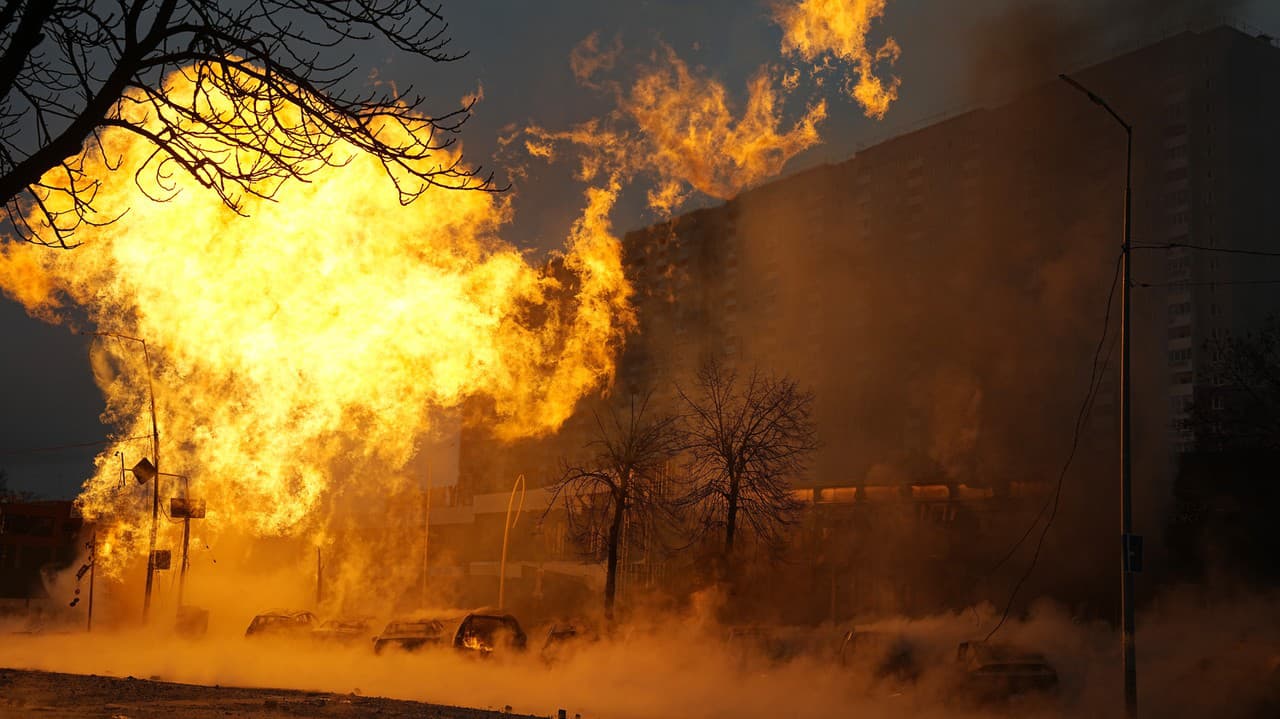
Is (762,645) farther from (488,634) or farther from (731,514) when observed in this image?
(731,514)

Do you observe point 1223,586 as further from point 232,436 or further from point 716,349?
point 716,349

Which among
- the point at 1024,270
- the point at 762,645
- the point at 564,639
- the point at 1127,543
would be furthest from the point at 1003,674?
the point at 1024,270

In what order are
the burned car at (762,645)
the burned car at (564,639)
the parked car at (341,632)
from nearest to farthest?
the burned car at (762,645)
the burned car at (564,639)
the parked car at (341,632)

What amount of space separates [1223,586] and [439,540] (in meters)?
65.5

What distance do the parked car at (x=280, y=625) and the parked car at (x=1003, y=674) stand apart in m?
21.1

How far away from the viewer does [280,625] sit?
1382 inches

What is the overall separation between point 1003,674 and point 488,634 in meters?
12.3

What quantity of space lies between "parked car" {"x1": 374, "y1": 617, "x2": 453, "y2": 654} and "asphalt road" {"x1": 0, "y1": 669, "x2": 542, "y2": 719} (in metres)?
8.39

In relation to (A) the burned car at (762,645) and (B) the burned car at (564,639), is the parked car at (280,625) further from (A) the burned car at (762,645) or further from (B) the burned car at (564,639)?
(A) the burned car at (762,645)

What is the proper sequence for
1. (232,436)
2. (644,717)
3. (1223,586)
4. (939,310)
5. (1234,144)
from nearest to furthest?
(644,717), (1223,586), (232,436), (1234,144), (939,310)

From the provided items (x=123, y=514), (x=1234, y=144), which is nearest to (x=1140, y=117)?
(x=1234, y=144)

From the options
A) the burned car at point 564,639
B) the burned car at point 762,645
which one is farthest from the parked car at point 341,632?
the burned car at point 762,645

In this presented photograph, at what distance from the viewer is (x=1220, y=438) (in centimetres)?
4144

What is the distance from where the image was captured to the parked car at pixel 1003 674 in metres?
19.5
